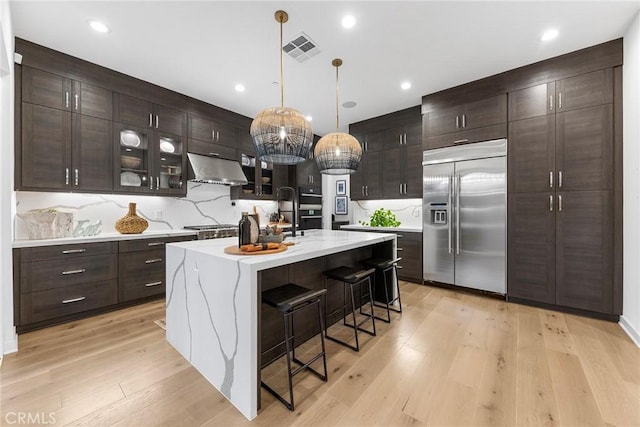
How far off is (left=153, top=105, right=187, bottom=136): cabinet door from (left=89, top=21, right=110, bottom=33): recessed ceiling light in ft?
3.77

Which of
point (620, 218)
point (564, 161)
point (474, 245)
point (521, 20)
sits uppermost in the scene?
point (521, 20)

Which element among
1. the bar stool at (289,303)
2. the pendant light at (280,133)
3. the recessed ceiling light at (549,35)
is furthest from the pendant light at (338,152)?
the recessed ceiling light at (549,35)

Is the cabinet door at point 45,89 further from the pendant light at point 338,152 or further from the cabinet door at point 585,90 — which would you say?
the cabinet door at point 585,90

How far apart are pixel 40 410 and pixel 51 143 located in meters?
2.56

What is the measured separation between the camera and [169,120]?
3.71m

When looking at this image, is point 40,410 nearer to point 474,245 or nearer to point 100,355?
point 100,355

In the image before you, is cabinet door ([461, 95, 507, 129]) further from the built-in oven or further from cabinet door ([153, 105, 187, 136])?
cabinet door ([153, 105, 187, 136])

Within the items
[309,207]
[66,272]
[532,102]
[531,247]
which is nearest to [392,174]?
[309,207]

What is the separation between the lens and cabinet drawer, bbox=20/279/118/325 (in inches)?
97.8

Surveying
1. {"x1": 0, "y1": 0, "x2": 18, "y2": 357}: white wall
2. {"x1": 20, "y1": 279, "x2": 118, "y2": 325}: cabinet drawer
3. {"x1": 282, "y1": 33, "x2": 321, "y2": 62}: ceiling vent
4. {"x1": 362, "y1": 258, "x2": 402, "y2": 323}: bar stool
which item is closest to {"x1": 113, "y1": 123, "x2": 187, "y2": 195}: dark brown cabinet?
{"x1": 0, "y1": 0, "x2": 18, "y2": 357}: white wall

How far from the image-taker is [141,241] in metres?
3.18

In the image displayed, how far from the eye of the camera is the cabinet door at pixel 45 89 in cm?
262

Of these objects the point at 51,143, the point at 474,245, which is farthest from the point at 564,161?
the point at 51,143

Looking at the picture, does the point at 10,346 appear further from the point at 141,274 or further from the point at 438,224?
the point at 438,224
